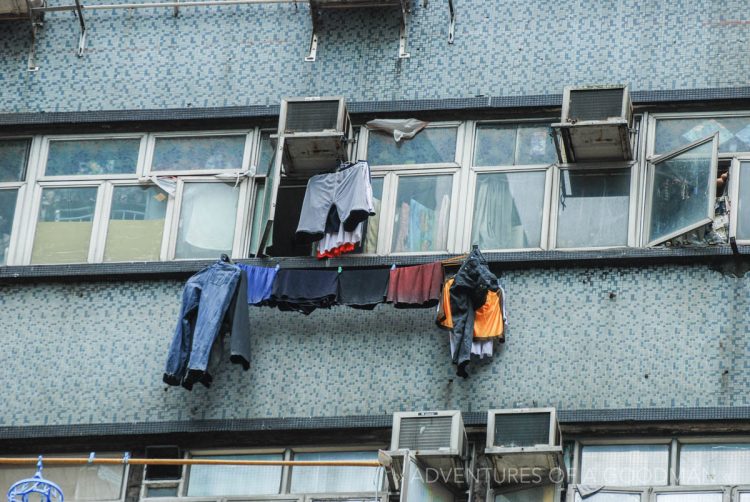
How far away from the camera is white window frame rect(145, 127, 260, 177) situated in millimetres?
15539

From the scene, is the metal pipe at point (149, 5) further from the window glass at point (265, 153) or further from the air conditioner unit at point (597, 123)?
the air conditioner unit at point (597, 123)

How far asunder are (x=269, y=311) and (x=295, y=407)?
91cm

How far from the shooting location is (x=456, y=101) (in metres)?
15.3

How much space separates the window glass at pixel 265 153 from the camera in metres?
15.5

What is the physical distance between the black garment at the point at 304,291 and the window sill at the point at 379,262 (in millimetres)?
232

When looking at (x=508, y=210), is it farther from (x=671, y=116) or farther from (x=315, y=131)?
(x=315, y=131)

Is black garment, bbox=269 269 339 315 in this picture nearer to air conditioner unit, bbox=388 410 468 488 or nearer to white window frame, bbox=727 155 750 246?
air conditioner unit, bbox=388 410 468 488

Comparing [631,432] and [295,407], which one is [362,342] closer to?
[295,407]

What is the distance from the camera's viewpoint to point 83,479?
567 inches

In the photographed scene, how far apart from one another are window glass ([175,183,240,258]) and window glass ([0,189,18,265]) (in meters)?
1.41

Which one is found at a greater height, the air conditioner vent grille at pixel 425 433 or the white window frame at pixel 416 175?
the white window frame at pixel 416 175

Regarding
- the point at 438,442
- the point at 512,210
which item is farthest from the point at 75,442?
the point at 512,210

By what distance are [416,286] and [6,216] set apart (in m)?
3.60

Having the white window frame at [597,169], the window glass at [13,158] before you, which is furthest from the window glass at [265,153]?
the white window frame at [597,169]
